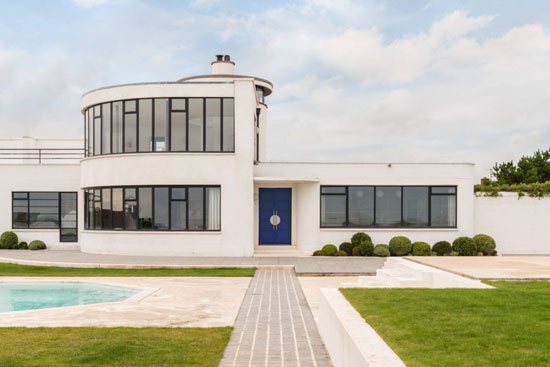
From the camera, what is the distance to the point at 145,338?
26.7 ft

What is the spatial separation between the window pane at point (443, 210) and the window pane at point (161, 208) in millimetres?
11608

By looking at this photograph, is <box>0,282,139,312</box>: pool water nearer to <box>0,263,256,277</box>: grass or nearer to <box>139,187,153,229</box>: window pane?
<box>0,263,256,277</box>: grass

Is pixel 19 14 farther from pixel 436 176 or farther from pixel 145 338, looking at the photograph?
pixel 436 176

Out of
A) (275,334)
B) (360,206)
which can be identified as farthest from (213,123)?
(275,334)

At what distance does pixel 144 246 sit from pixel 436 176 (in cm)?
1303

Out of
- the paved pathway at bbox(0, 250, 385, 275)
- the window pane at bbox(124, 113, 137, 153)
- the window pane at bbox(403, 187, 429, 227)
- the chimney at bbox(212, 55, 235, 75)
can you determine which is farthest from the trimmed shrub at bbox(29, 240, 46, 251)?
the window pane at bbox(403, 187, 429, 227)

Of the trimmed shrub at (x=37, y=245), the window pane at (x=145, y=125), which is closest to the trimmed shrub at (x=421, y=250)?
the window pane at (x=145, y=125)

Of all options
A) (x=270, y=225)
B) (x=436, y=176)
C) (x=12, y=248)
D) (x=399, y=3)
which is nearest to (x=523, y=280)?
(x=399, y=3)

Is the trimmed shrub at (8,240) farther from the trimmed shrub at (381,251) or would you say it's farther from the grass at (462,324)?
the grass at (462,324)

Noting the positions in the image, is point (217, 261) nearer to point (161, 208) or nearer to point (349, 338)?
point (161, 208)

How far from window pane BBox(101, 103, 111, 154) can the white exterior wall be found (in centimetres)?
667

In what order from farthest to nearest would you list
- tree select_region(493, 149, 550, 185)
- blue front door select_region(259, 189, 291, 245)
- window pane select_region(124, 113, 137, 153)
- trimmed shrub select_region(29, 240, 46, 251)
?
tree select_region(493, 149, 550, 185)
trimmed shrub select_region(29, 240, 46, 251)
blue front door select_region(259, 189, 291, 245)
window pane select_region(124, 113, 137, 153)

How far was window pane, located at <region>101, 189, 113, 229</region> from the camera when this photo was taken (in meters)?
22.7

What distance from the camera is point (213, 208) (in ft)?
71.5
